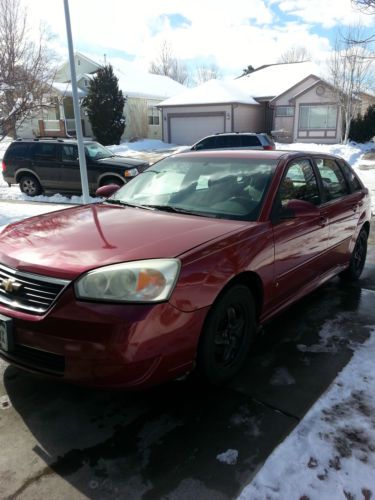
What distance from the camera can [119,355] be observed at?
2283mm

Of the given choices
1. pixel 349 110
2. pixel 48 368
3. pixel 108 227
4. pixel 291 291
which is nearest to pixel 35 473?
pixel 48 368

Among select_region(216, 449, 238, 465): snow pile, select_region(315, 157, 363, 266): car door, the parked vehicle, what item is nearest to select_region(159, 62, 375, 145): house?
the parked vehicle

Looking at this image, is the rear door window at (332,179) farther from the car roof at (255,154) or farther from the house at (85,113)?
the house at (85,113)

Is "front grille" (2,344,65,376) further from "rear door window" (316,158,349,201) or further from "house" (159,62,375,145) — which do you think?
"house" (159,62,375,145)

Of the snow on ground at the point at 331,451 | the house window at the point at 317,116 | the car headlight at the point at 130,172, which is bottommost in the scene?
the snow on ground at the point at 331,451

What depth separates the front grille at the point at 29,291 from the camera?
7.97 feet

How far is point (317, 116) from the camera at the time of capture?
101 feet

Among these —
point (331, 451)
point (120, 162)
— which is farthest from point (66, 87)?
point (331, 451)

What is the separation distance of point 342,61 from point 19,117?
73.9 ft

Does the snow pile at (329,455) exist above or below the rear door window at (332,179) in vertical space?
below

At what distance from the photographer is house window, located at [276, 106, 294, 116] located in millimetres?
31792

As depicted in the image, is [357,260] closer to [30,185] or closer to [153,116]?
[30,185]

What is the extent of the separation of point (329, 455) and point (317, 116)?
103 ft

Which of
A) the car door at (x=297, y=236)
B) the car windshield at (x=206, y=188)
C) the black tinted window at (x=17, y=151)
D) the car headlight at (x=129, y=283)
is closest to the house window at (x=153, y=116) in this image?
the black tinted window at (x=17, y=151)
